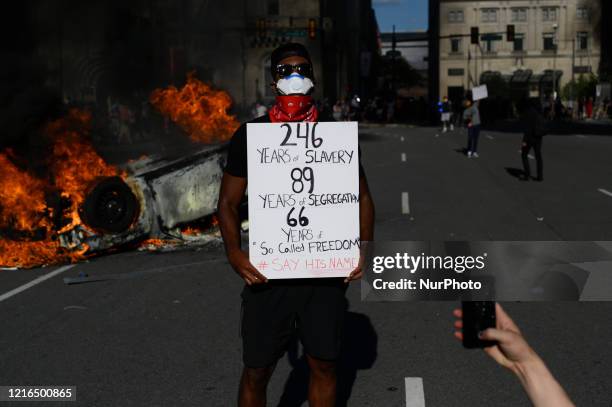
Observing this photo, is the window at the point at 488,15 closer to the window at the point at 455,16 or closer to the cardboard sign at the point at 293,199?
the window at the point at 455,16

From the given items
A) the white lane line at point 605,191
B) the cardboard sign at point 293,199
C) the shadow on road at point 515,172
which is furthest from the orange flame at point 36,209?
the shadow on road at point 515,172

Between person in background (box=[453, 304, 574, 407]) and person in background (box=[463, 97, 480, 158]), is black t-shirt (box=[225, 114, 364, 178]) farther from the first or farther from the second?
person in background (box=[463, 97, 480, 158])

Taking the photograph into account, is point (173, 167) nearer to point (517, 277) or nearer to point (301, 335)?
point (301, 335)

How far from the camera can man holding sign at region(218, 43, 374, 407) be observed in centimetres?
330

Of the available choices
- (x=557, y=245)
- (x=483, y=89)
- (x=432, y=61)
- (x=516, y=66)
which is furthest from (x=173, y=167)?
(x=432, y=61)

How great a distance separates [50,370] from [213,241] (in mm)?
4975

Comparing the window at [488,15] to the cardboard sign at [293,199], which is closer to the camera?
the cardboard sign at [293,199]

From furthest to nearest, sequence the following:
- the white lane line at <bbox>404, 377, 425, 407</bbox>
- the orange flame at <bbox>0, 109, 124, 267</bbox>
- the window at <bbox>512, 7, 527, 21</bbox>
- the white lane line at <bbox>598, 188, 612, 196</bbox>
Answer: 1. the window at <bbox>512, 7, 527, 21</bbox>
2. the white lane line at <bbox>598, 188, 612, 196</bbox>
3. the orange flame at <bbox>0, 109, 124, 267</bbox>
4. the white lane line at <bbox>404, 377, 425, 407</bbox>

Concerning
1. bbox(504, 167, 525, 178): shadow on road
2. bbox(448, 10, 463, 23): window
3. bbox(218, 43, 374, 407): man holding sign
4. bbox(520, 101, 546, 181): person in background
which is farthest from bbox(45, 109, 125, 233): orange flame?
bbox(448, 10, 463, 23): window

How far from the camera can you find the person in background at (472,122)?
22.7 metres

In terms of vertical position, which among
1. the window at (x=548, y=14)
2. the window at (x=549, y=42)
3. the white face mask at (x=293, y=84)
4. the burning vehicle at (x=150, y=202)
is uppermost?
the window at (x=548, y=14)

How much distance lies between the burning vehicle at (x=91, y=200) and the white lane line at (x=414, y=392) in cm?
524

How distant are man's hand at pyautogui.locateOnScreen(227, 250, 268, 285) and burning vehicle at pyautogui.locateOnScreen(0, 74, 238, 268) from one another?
5943 mm

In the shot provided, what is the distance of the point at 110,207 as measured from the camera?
30.0 feet
